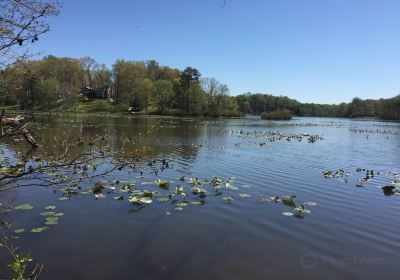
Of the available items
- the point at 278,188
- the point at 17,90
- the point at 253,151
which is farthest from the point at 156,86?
the point at 17,90

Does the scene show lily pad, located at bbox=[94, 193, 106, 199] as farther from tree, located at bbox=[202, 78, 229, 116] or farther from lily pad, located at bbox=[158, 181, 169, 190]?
tree, located at bbox=[202, 78, 229, 116]

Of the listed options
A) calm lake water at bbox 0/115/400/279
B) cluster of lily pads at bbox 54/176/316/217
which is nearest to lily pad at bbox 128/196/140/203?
cluster of lily pads at bbox 54/176/316/217

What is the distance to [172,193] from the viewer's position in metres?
14.0

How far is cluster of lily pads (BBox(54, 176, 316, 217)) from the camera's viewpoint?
503 inches

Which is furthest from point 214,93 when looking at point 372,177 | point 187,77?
point 372,177

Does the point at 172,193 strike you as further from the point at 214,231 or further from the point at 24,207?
the point at 24,207

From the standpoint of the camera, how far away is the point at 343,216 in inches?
486

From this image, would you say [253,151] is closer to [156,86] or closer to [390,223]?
[390,223]

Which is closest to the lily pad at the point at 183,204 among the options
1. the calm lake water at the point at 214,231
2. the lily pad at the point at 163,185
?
the calm lake water at the point at 214,231

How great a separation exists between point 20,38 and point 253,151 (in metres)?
25.9

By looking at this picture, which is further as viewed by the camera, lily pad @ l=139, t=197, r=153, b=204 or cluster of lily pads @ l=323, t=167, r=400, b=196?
cluster of lily pads @ l=323, t=167, r=400, b=196

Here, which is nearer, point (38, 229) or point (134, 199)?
point (38, 229)

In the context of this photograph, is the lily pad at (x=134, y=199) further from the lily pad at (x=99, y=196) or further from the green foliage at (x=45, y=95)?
the green foliage at (x=45, y=95)

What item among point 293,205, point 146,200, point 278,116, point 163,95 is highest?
point 163,95
